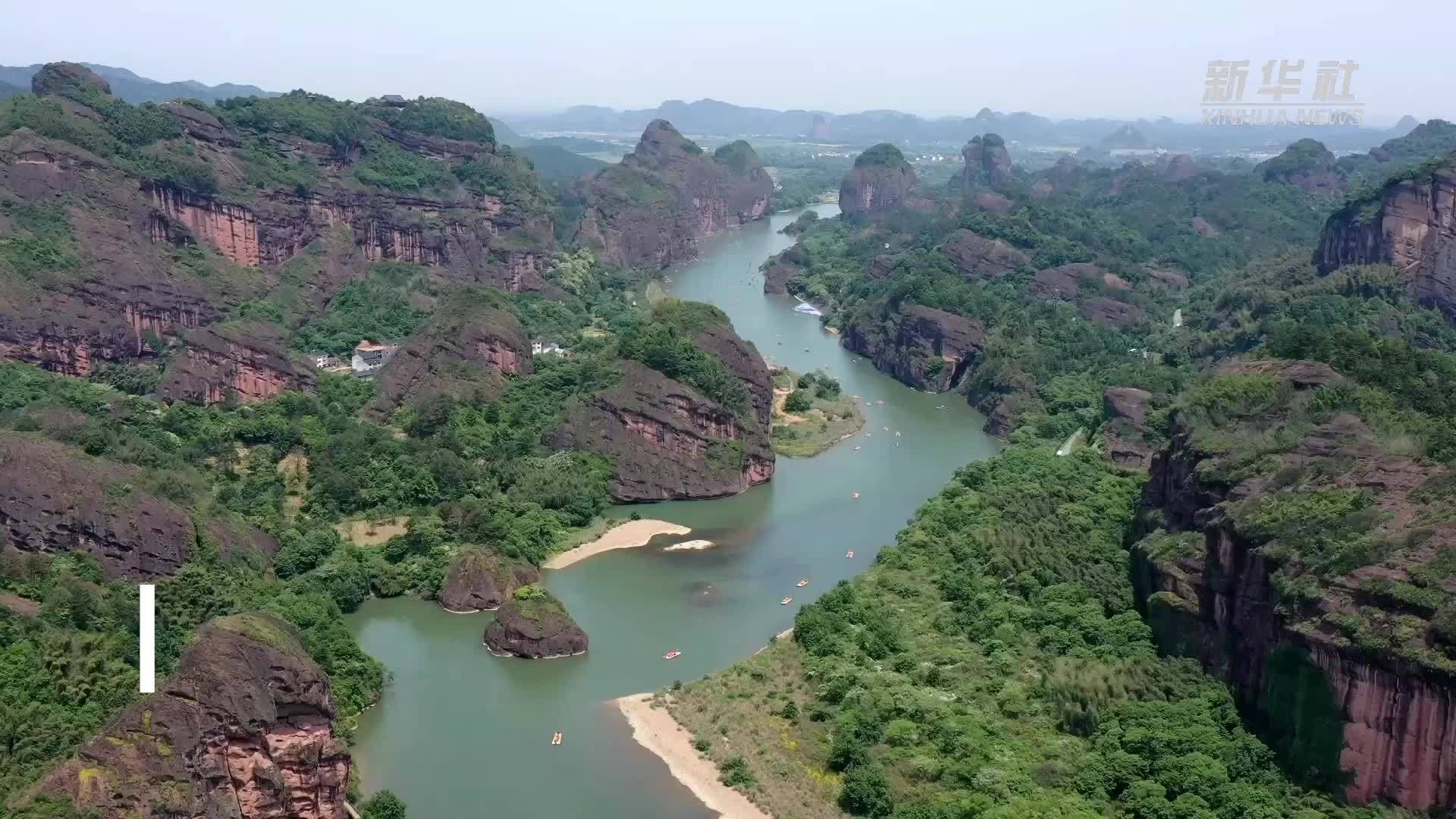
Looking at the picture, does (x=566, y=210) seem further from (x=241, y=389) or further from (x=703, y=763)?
(x=703, y=763)

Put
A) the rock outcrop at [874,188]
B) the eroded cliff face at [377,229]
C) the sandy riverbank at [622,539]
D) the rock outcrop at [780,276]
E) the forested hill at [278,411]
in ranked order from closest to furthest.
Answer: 1. the forested hill at [278,411]
2. the sandy riverbank at [622,539]
3. the eroded cliff face at [377,229]
4. the rock outcrop at [780,276]
5. the rock outcrop at [874,188]

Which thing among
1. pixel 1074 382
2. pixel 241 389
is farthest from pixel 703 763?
pixel 1074 382

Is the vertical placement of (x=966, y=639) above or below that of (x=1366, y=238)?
below

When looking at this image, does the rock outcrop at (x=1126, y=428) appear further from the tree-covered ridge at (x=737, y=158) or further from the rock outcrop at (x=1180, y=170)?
the tree-covered ridge at (x=737, y=158)

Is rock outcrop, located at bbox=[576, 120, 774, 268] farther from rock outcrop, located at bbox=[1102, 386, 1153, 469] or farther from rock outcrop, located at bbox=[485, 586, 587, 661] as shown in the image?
rock outcrop, located at bbox=[485, 586, 587, 661]

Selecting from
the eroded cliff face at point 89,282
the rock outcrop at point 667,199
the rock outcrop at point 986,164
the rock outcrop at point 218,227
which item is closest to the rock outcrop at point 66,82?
the rock outcrop at point 218,227

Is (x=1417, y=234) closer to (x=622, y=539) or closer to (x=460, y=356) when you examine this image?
(x=622, y=539)

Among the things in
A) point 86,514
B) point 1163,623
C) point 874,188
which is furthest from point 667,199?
point 1163,623
